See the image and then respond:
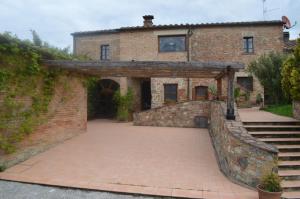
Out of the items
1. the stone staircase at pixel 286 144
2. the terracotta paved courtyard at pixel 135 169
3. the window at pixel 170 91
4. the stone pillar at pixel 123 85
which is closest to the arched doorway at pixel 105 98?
the stone pillar at pixel 123 85

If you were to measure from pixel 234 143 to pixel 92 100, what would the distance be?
12.6 metres

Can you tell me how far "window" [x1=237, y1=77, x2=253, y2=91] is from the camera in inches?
608

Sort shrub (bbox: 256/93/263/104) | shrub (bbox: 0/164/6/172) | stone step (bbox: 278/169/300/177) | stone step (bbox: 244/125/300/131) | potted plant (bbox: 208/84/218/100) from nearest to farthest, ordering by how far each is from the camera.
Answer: stone step (bbox: 278/169/300/177) < shrub (bbox: 0/164/6/172) < stone step (bbox: 244/125/300/131) < potted plant (bbox: 208/84/218/100) < shrub (bbox: 256/93/263/104)

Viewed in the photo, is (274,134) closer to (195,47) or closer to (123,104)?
(123,104)

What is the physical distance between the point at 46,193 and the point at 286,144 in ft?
19.7

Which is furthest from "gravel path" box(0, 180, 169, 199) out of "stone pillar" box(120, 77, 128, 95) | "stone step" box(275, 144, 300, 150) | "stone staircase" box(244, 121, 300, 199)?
"stone pillar" box(120, 77, 128, 95)

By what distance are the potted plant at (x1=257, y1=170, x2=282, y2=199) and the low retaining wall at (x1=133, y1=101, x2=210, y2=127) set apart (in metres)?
8.30

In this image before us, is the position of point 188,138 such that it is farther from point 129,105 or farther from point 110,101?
point 110,101

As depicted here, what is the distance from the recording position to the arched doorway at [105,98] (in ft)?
56.3

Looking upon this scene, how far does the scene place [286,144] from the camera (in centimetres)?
636

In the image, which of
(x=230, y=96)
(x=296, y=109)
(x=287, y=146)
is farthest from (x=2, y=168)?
(x=296, y=109)

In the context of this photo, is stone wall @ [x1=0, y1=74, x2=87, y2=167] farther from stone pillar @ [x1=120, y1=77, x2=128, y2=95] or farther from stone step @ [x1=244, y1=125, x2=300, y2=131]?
stone step @ [x1=244, y1=125, x2=300, y2=131]

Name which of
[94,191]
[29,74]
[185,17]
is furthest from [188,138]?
[185,17]

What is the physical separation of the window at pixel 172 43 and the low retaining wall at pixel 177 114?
4767 mm
